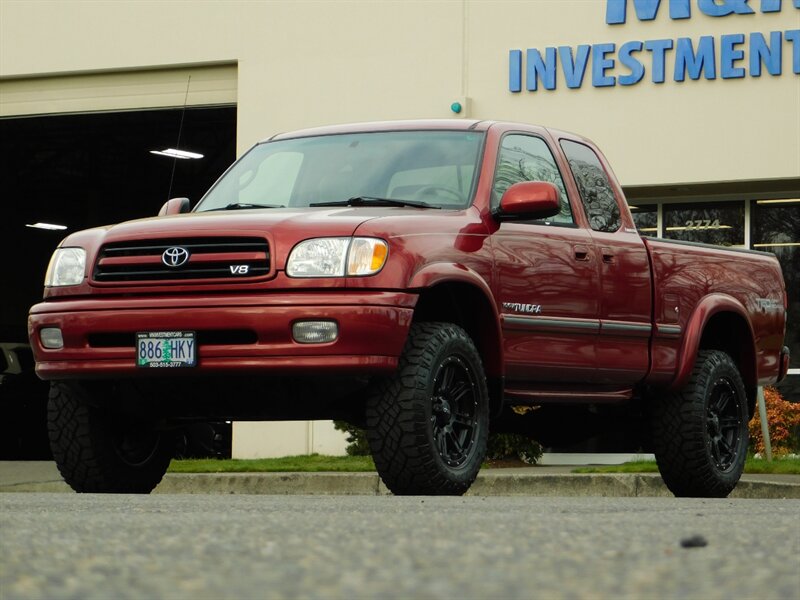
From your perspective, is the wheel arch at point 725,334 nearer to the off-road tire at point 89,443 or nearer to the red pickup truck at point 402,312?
the red pickup truck at point 402,312

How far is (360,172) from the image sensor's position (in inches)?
326

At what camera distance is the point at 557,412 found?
30.4 feet

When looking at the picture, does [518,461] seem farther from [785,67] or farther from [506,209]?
[506,209]

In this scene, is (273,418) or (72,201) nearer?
(273,418)

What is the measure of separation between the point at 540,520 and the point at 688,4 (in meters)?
12.9

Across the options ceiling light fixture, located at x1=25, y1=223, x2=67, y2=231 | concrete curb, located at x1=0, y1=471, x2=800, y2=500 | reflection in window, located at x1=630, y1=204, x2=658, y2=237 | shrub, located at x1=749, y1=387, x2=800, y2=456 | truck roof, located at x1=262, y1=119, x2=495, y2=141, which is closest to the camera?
truck roof, located at x1=262, y1=119, x2=495, y2=141

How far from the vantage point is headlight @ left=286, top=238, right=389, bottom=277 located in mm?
6938

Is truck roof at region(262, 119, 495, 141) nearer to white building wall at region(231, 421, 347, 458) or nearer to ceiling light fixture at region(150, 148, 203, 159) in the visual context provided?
white building wall at region(231, 421, 347, 458)

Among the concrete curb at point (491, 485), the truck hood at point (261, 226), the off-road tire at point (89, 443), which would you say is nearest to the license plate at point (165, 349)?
the truck hood at point (261, 226)

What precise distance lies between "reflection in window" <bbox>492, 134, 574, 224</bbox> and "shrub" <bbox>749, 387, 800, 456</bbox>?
732cm

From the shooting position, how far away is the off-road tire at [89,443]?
7.90 metres

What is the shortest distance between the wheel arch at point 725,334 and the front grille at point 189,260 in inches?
122

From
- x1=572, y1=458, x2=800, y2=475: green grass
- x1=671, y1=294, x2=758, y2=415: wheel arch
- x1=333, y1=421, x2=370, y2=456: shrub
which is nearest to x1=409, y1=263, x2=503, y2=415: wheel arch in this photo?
x1=671, y1=294, x2=758, y2=415: wheel arch

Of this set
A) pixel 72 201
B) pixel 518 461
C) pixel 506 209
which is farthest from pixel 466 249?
pixel 72 201
